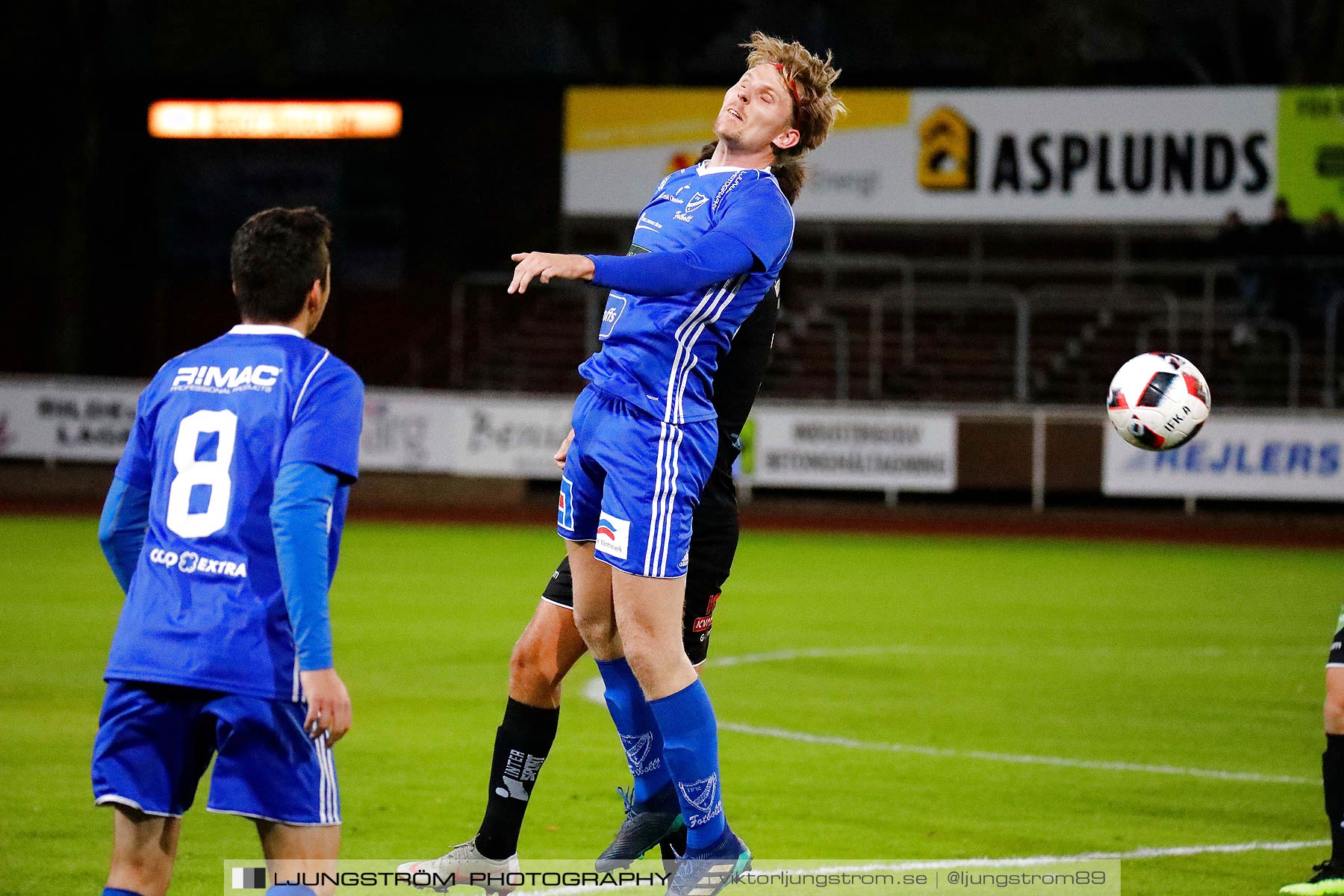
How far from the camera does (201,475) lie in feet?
12.7

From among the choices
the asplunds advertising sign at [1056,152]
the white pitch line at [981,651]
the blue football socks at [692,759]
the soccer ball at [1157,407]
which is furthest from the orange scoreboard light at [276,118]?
the blue football socks at [692,759]

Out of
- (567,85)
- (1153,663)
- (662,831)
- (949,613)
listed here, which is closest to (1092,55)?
(567,85)

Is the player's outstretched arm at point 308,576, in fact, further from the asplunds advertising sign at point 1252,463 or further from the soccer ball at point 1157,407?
the asplunds advertising sign at point 1252,463

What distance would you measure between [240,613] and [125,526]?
1.62 feet

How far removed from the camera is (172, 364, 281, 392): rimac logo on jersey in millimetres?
3875

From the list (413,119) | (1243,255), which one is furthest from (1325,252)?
(413,119)


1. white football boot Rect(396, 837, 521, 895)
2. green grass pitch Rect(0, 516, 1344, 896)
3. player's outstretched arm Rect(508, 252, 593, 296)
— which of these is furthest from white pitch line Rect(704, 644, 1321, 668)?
player's outstretched arm Rect(508, 252, 593, 296)

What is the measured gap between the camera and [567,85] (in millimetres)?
30281

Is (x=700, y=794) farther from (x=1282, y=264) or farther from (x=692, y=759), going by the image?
(x=1282, y=264)

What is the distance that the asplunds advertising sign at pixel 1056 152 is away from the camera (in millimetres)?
23734

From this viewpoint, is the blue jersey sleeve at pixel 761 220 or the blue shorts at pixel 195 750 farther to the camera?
the blue jersey sleeve at pixel 761 220

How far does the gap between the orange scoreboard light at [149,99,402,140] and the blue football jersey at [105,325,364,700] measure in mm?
23783

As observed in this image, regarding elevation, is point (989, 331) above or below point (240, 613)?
above

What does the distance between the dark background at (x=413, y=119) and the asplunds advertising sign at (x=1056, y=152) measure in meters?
4.39
